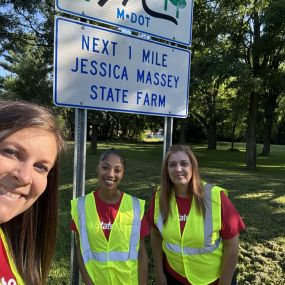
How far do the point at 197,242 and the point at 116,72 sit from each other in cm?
146

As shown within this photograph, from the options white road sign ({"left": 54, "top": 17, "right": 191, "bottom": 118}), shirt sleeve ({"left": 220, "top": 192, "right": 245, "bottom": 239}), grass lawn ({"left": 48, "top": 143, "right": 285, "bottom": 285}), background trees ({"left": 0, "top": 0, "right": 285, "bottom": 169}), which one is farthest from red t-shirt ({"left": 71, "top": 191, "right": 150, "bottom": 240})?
background trees ({"left": 0, "top": 0, "right": 285, "bottom": 169})

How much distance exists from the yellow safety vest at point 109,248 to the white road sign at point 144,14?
1.47 meters

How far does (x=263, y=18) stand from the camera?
14352 mm

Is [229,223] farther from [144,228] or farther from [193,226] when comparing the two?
[144,228]

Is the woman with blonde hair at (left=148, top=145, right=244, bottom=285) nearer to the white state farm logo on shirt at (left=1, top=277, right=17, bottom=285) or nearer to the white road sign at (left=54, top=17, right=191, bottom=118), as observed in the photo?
the white road sign at (left=54, top=17, right=191, bottom=118)

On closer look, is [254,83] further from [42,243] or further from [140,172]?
[42,243]

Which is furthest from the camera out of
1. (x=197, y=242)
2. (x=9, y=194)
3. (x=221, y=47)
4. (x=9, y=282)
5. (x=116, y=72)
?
(x=221, y=47)

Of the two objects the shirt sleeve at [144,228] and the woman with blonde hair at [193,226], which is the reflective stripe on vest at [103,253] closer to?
the shirt sleeve at [144,228]

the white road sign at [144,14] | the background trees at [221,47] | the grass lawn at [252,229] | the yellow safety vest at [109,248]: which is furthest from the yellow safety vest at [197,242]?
the background trees at [221,47]

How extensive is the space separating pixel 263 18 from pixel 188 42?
1190cm

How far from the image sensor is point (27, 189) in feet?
4.13

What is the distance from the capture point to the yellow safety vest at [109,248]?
2885 mm

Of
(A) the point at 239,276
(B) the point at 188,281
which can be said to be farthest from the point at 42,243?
(A) the point at 239,276

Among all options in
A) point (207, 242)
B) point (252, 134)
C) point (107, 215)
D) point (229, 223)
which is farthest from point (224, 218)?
point (252, 134)
